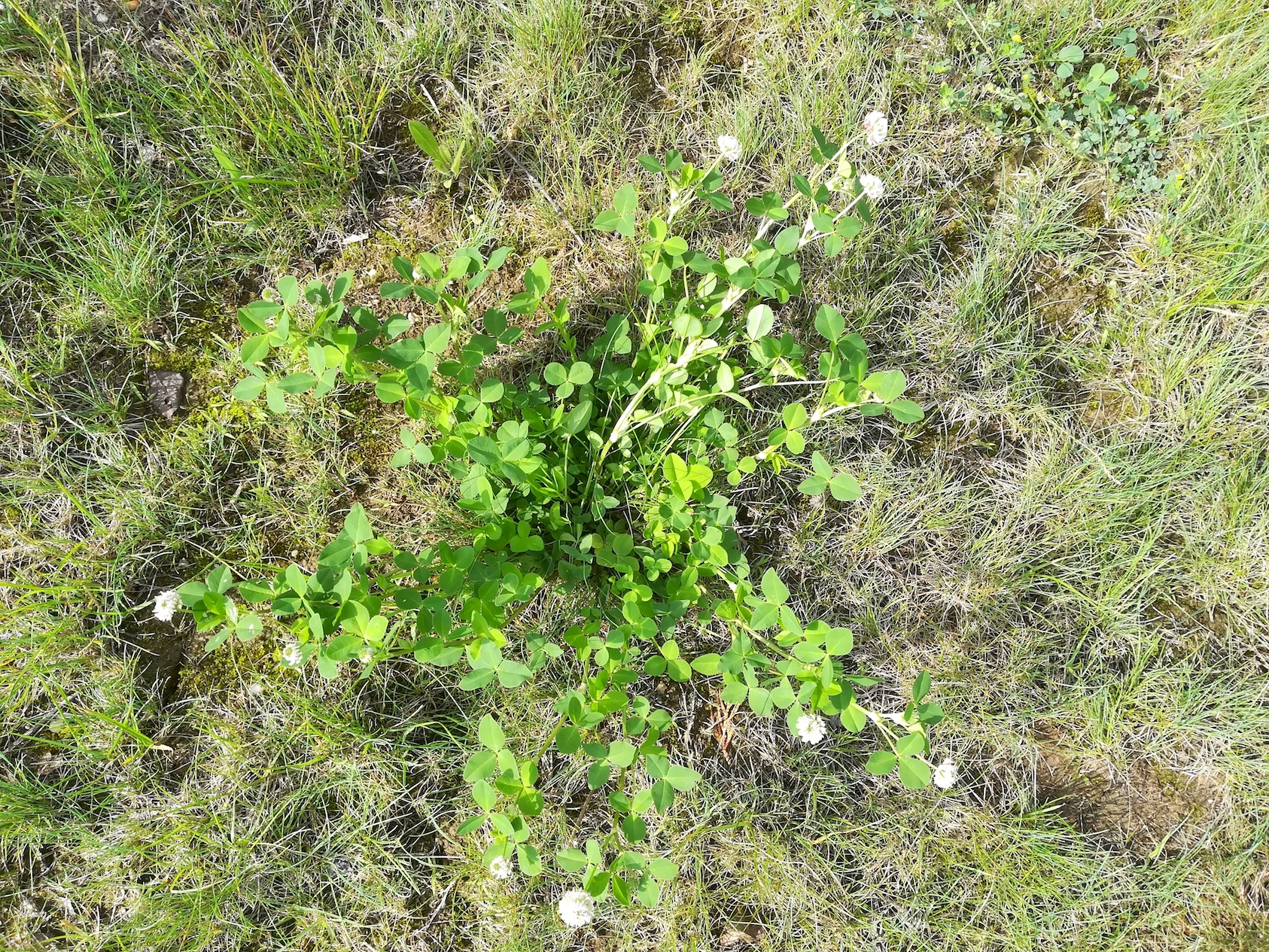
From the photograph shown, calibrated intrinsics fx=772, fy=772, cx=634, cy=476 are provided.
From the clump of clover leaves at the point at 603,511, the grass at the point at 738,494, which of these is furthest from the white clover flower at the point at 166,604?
the grass at the point at 738,494

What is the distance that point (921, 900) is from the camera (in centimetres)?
240

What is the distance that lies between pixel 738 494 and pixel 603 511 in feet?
1.53

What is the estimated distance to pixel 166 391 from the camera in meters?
2.47

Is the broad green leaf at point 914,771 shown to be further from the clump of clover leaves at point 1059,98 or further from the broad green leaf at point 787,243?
the clump of clover leaves at point 1059,98

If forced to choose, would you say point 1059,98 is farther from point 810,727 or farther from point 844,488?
point 810,727

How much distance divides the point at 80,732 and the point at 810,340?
2587 mm

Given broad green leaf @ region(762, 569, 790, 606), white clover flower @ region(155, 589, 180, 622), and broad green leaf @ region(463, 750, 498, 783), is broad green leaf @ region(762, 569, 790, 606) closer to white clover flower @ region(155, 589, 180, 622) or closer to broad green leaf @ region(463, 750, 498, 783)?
broad green leaf @ region(463, 750, 498, 783)

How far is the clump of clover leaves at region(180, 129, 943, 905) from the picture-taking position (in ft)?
5.74

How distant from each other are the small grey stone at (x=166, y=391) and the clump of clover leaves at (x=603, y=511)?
0.97ft

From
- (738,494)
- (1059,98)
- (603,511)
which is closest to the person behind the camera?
(603,511)

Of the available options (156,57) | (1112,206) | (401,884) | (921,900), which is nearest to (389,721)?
(401,884)

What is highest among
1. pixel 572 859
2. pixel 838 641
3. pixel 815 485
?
pixel 815 485

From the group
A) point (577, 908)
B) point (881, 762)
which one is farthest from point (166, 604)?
point (881, 762)

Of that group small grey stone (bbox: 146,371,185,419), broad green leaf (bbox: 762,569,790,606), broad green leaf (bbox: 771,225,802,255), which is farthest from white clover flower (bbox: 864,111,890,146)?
small grey stone (bbox: 146,371,185,419)
